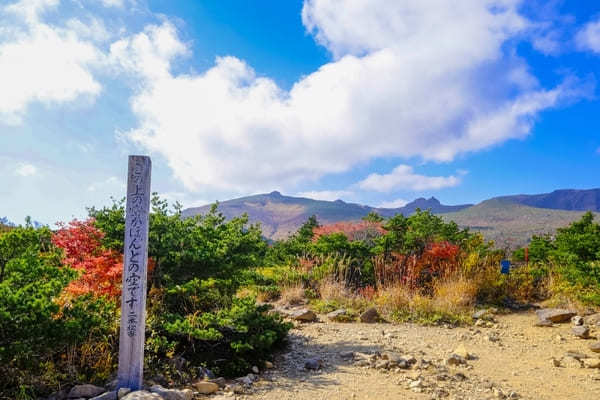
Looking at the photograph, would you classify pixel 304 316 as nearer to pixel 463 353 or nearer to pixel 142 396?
pixel 463 353

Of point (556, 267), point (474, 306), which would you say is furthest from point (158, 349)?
point (556, 267)

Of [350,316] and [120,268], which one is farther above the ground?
[120,268]

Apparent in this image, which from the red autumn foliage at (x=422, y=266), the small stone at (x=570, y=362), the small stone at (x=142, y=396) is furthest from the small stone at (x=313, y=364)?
the red autumn foliage at (x=422, y=266)

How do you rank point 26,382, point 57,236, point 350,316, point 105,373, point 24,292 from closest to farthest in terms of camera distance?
point 24,292
point 26,382
point 105,373
point 57,236
point 350,316

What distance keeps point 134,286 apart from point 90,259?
71.9 inches

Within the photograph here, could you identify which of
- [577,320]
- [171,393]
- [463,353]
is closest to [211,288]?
[171,393]

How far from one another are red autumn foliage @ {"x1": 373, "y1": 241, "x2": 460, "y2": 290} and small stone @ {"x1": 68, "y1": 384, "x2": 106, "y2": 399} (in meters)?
6.60

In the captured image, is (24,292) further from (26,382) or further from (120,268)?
(120,268)

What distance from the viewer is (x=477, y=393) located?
4.04 meters

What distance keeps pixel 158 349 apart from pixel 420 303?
199 inches

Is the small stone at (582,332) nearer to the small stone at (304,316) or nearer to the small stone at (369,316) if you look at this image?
the small stone at (369,316)

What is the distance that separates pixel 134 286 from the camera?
364cm

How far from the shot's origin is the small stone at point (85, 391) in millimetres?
3496

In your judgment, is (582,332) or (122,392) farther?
(582,332)
